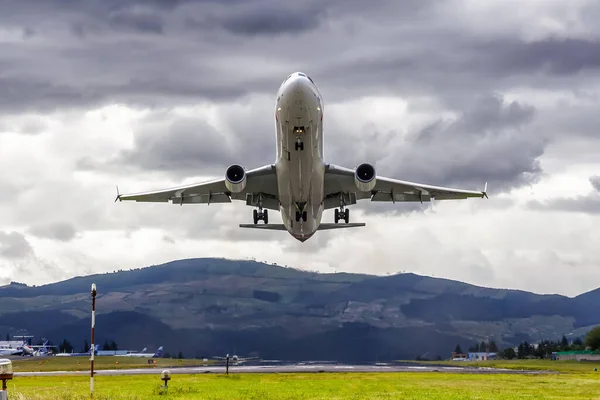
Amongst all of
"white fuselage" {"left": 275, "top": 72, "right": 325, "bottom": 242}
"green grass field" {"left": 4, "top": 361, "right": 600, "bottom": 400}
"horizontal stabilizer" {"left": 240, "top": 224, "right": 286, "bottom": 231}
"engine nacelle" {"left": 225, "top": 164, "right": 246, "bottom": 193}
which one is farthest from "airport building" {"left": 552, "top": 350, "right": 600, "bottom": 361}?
"engine nacelle" {"left": 225, "top": 164, "right": 246, "bottom": 193}

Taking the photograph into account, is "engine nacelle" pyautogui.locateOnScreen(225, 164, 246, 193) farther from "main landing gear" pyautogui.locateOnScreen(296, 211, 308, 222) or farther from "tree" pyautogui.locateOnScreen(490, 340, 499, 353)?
"tree" pyautogui.locateOnScreen(490, 340, 499, 353)

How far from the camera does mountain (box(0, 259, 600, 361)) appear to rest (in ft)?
278

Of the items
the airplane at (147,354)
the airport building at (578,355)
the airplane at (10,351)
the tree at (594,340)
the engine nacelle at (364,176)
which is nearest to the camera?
the engine nacelle at (364,176)

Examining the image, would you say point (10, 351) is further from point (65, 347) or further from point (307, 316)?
point (307, 316)

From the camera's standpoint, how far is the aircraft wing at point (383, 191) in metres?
48.7

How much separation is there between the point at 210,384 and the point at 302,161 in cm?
1211

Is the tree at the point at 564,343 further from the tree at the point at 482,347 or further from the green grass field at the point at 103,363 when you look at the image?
the green grass field at the point at 103,363

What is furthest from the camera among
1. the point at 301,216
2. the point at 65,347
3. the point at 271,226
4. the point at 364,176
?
the point at 65,347

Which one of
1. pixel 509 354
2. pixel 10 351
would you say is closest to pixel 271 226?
pixel 509 354

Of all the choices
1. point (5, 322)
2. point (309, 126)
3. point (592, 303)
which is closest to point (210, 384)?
point (309, 126)

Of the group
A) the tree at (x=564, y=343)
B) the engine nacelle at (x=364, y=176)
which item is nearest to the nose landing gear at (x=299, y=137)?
the engine nacelle at (x=364, y=176)

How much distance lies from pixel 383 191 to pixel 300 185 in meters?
9.79

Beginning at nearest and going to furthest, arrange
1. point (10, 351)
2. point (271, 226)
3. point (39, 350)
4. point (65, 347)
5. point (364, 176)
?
1. point (364, 176)
2. point (271, 226)
3. point (10, 351)
4. point (39, 350)
5. point (65, 347)

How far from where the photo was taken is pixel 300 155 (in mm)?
42812
